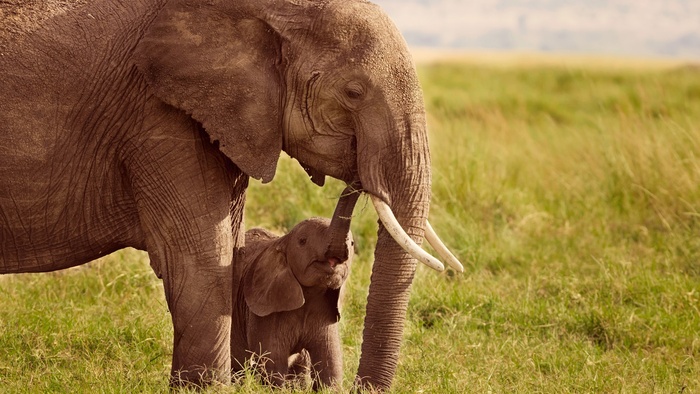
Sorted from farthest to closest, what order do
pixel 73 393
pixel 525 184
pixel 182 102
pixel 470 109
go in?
1. pixel 470 109
2. pixel 525 184
3. pixel 73 393
4. pixel 182 102

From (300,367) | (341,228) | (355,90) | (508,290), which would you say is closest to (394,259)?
(341,228)

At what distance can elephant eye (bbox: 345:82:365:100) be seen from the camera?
4613 mm

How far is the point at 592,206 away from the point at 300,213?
8.72 ft

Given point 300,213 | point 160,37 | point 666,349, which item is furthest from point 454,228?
point 160,37

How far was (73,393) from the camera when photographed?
17.5 ft

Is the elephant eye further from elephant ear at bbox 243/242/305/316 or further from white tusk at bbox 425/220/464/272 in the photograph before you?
elephant ear at bbox 243/242/305/316

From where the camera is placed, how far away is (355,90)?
4613mm

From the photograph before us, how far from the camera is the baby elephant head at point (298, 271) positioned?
545 cm

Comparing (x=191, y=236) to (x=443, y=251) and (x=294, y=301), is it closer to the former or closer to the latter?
(x=294, y=301)

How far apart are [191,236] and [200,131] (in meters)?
0.45

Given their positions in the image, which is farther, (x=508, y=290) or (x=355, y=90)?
(x=508, y=290)

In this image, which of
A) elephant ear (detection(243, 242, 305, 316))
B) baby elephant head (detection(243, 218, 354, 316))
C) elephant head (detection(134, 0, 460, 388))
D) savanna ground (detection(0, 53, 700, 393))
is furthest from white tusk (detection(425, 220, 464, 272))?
elephant ear (detection(243, 242, 305, 316))

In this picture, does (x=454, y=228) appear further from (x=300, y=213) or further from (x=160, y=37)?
(x=160, y=37)

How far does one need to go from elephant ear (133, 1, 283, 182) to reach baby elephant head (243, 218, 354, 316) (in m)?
0.80
